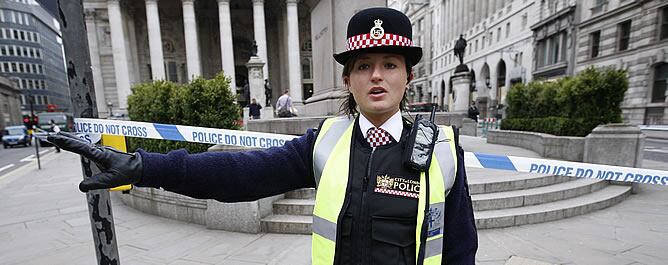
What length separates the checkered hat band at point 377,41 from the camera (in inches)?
47.2

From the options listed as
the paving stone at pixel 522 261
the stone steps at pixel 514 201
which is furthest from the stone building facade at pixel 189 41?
the paving stone at pixel 522 261

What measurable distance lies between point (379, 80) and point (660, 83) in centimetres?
3023

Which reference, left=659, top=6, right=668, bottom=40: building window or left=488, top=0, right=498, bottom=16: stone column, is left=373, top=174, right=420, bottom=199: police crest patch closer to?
left=659, top=6, right=668, bottom=40: building window

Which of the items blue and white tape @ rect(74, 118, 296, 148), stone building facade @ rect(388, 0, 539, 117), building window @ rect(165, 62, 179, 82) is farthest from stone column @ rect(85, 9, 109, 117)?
blue and white tape @ rect(74, 118, 296, 148)

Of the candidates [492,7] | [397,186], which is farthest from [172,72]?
[492,7]

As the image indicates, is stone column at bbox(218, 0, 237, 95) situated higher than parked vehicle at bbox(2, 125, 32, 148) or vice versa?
stone column at bbox(218, 0, 237, 95)

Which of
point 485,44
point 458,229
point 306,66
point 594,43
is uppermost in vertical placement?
point 485,44

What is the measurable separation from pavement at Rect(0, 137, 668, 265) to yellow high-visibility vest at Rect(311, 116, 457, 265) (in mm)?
2667

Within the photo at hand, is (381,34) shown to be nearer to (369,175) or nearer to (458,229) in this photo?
(369,175)

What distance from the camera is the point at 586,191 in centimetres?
576

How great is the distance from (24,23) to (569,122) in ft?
301

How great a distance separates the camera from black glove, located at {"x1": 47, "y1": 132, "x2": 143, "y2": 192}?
3.43 feet

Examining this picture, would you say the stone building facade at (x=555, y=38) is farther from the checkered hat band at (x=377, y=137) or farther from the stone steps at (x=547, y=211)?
the checkered hat band at (x=377, y=137)

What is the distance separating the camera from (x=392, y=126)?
134cm
